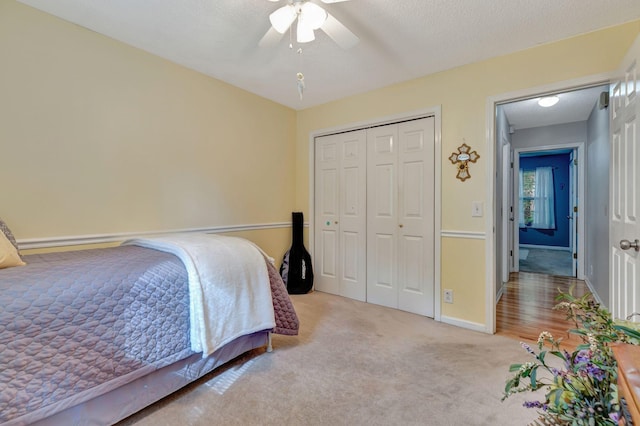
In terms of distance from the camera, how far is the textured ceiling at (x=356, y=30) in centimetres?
178

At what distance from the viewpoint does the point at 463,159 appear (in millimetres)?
2570

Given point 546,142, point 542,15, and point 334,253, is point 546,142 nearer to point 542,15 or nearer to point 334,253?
point 542,15

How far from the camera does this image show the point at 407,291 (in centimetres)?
293

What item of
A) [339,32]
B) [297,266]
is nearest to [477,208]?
[339,32]

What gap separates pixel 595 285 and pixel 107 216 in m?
5.23

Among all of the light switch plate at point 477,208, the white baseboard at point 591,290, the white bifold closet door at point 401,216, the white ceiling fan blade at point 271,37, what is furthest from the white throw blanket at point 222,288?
the white baseboard at point 591,290

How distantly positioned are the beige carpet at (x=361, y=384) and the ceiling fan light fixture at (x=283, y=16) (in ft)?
6.89

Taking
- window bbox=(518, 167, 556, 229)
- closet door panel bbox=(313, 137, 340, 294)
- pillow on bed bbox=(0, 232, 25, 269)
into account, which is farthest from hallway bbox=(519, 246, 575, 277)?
pillow on bed bbox=(0, 232, 25, 269)

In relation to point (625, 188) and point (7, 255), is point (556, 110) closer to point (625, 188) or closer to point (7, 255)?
point (625, 188)

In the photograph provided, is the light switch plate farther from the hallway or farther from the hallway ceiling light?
the hallway

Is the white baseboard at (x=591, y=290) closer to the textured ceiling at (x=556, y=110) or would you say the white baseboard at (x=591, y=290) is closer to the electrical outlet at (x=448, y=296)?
the electrical outlet at (x=448, y=296)

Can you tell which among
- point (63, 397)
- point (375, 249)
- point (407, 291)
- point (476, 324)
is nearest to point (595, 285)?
point (476, 324)

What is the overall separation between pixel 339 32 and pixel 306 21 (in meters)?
0.22

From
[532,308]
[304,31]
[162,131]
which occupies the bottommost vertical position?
[532,308]
